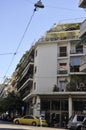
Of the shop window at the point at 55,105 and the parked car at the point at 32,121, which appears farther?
the shop window at the point at 55,105

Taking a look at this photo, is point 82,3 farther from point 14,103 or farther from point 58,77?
point 14,103

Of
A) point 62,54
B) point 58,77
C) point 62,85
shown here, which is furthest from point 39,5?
point 62,54

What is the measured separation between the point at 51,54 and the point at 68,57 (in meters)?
2.94

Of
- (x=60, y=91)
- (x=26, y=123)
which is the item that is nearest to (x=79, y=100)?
(x=60, y=91)

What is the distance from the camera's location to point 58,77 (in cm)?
5950

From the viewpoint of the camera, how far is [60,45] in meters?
61.6

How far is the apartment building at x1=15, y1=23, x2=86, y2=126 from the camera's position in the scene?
57094 millimetres

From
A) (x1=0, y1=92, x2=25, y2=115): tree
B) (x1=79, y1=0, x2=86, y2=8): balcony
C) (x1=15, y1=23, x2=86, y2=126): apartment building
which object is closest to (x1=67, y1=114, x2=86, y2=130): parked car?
(x1=79, y1=0, x2=86, y2=8): balcony

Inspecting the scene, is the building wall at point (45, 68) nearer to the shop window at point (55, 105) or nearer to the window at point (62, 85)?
the window at point (62, 85)

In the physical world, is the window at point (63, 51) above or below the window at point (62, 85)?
above

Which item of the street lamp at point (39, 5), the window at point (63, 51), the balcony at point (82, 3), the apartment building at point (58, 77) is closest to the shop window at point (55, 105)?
the apartment building at point (58, 77)

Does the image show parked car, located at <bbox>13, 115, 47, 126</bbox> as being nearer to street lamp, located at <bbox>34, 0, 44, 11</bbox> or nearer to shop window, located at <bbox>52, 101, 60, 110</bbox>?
shop window, located at <bbox>52, 101, 60, 110</bbox>

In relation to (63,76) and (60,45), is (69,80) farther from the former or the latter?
(60,45)

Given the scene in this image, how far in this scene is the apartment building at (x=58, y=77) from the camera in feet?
187
